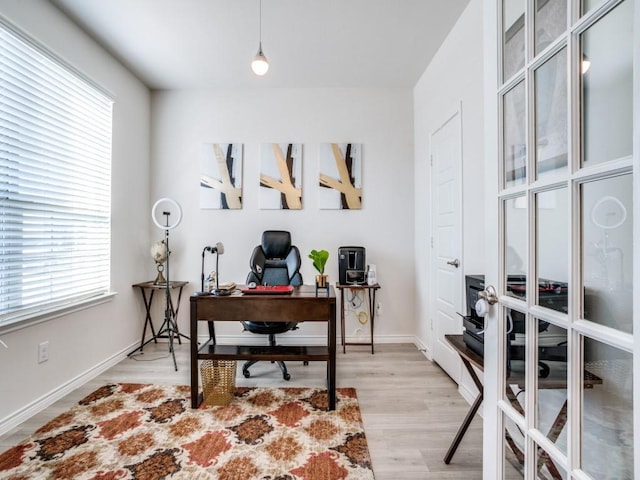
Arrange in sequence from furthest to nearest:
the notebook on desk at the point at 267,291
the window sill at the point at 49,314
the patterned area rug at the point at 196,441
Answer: the notebook on desk at the point at 267,291 < the window sill at the point at 49,314 < the patterned area rug at the point at 196,441

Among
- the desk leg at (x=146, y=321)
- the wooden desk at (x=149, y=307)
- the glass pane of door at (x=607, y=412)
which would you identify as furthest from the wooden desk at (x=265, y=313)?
the glass pane of door at (x=607, y=412)

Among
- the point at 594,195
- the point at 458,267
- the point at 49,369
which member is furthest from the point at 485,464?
the point at 49,369

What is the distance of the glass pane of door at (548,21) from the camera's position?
2.58ft

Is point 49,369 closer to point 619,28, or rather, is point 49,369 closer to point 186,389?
point 186,389

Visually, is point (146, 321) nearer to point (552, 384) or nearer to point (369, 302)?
point (369, 302)

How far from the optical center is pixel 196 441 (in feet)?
5.84

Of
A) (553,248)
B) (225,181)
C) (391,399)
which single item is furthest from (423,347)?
(225,181)

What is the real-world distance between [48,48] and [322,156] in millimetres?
2362

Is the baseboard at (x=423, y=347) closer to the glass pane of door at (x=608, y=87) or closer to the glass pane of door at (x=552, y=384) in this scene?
the glass pane of door at (x=552, y=384)

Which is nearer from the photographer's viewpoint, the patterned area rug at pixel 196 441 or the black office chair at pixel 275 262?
the patterned area rug at pixel 196 441

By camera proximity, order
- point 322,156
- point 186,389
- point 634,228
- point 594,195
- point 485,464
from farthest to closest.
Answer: point 322,156 → point 186,389 → point 485,464 → point 594,195 → point 634,228

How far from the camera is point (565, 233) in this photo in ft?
2.51

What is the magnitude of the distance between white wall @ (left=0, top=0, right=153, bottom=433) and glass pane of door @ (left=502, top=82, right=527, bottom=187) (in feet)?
9.16

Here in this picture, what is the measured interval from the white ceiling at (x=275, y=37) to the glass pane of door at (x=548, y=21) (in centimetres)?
174
